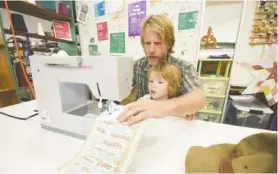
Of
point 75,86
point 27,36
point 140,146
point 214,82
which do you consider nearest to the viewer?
point 140,146

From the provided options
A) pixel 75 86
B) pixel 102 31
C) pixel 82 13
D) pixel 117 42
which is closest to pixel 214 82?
pixel 117 42

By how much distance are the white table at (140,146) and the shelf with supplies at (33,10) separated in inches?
44.9

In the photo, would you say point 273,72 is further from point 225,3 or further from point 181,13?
point 225,3

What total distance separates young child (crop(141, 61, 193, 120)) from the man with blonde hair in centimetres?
5

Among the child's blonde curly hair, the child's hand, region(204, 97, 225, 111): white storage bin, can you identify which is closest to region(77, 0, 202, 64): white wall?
region(204, 97, 225, 111): white storage bin

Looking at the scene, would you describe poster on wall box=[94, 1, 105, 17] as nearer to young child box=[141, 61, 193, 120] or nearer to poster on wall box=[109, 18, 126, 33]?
poster on wall box=[109, 18, 126, 33]

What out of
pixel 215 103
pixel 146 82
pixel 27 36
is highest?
pixel 27 36

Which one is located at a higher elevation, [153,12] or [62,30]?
[153,12]

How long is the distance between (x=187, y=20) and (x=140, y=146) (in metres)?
1.42

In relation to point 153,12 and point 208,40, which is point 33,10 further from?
point 208,40

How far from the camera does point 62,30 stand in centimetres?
190

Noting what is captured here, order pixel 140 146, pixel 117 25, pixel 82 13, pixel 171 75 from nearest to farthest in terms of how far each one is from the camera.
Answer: pixel 140 146 → pixel 171 75 → pixel 117 25 → pixel 82 13

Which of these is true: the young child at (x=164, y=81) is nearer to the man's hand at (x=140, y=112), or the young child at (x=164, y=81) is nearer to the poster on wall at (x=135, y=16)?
the man's hand at (x=140, y=112)

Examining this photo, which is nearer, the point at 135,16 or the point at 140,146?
the point at 140,146
